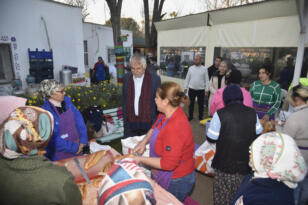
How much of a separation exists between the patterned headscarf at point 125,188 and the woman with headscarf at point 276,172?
855 millimetres

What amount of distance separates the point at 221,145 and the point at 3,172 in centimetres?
183

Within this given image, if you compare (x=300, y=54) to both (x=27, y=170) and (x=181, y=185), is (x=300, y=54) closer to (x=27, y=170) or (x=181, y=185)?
(x=181, y=185)

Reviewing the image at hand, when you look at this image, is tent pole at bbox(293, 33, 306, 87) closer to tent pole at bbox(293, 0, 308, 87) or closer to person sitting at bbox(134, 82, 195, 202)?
tent pole at bbox(293, 0, 308, 87)

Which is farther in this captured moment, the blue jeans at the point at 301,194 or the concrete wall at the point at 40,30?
the concrete wall at the point at 40,30

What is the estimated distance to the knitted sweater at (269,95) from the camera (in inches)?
137

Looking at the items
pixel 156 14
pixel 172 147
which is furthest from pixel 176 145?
pixel 156 14

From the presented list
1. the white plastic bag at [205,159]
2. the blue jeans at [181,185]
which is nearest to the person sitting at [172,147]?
the blue jeans at [181,185]

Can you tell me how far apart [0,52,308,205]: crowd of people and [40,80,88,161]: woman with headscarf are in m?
0.01

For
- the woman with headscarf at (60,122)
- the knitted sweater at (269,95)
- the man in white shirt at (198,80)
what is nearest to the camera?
the woman with headscarf at (60,122)

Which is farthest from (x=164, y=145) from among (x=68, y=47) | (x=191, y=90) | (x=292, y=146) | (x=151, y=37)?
(x=151, y=37)

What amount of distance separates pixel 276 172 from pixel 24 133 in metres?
1.53

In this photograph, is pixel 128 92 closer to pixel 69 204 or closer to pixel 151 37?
pixel 69 204

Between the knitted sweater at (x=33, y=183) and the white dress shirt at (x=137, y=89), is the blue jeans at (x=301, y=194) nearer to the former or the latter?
the knitted sweater at (x=33, y=183)

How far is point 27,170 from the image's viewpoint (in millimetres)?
1000
